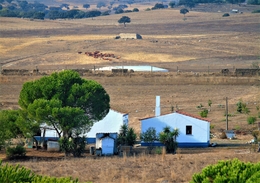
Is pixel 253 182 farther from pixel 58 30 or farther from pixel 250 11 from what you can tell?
pixel 250 11

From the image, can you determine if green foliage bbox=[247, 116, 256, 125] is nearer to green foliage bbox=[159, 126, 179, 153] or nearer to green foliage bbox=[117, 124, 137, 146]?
green foliage bbox=[159, 126, 179, 153]

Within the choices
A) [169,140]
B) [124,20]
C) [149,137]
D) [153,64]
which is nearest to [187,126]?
[149,137]

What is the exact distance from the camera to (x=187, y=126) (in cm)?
3969

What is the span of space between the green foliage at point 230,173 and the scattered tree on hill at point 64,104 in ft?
62.0

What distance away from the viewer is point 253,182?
52.6 feet

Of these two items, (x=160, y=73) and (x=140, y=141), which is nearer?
(x=140, y=141)

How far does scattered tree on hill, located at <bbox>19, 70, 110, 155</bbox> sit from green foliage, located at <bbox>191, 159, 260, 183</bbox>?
1891 centimetres

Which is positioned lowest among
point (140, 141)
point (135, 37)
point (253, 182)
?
point (253, 182)

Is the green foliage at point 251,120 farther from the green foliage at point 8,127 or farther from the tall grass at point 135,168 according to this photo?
the green foliage at point 8,127

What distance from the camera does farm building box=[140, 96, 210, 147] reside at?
130 ft

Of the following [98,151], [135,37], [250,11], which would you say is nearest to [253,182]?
[98,151]

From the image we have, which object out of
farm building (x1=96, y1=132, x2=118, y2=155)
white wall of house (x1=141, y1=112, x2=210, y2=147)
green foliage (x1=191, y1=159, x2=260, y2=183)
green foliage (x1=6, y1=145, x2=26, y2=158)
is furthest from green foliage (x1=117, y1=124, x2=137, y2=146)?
green foliage (x1=191, y1=159, x2=260, y2=183)

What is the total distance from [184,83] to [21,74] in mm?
17140

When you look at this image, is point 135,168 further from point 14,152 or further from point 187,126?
point 187,126
